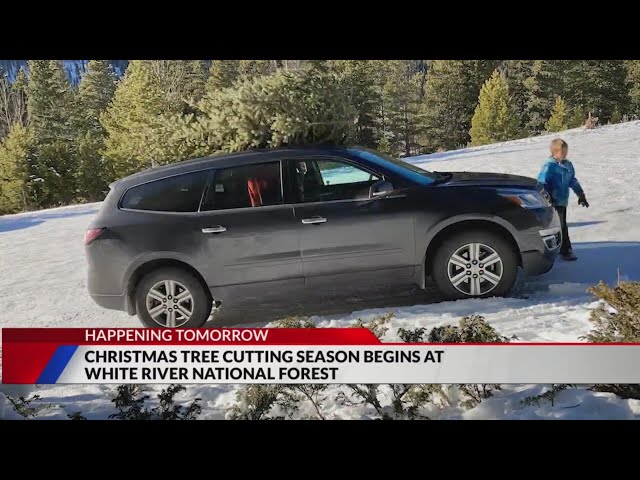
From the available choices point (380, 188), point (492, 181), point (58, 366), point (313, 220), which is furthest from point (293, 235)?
point (58, 366)

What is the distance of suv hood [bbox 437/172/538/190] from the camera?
132 inches

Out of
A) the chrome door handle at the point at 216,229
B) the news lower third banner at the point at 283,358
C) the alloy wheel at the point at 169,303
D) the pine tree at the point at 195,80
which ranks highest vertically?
the pine tree at the point at 195,80

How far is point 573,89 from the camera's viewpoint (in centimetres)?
336

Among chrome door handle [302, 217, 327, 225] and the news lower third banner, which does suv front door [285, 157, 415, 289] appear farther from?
the news lower third banner

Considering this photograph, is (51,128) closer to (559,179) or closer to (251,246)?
(251,246)

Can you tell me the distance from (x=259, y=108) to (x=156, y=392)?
69.4 inches

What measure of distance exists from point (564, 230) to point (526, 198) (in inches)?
13.8

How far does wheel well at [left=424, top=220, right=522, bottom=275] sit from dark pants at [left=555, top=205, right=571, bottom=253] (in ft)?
1.10

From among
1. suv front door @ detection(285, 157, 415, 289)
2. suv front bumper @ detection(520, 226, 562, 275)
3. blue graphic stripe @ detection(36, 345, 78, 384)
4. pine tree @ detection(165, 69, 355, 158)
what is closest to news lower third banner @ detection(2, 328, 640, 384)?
blue graphic stripe @ detection(36, 345, 78, 384)

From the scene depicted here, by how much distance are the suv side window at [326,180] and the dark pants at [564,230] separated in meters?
1.16

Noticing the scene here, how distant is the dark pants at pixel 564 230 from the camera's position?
3.36 meters

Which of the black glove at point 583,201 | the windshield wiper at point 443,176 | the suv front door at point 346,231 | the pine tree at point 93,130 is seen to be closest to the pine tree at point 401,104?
the windshield wiper at point 443,176

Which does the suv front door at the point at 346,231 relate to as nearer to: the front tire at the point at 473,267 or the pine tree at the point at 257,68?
the front tire at the point at 473,267

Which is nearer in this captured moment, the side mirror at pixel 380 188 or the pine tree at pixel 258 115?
the side mirror at pixel 380 188
